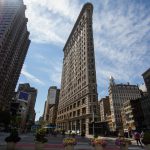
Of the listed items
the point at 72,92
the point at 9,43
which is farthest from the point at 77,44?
the point at 9,43

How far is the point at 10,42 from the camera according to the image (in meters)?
117

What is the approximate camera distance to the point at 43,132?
14617mm

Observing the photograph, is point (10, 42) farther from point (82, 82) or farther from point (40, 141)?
point (40, 141)

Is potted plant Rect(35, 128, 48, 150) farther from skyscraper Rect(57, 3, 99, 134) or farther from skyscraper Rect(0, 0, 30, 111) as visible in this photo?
skyscraper Rect(0, 0, 30, 111)

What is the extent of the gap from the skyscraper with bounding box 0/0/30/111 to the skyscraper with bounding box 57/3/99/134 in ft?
137

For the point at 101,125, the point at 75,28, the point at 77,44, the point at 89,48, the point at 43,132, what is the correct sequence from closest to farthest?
the point at 43,132 → the point at 101,125 → the point at 89,48 → the point at 77,44 → the point at 75,28

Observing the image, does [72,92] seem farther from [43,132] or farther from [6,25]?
[43,132]

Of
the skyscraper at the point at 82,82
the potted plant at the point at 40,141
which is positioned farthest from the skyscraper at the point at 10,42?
the potted plant at the point at 40,141

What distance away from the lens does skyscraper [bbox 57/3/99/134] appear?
71.5 meters

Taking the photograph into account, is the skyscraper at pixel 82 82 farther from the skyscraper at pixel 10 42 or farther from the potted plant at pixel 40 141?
the potted plant at pixel 40 141

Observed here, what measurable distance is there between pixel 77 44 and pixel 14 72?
60172mm

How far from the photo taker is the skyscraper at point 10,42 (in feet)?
360

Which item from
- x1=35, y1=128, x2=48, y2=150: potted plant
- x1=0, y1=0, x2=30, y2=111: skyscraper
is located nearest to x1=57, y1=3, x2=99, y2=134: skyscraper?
x1=0, y1=0, x2=30, y2=111: skyscraper

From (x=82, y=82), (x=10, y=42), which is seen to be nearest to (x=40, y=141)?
(x=82, y=82)
